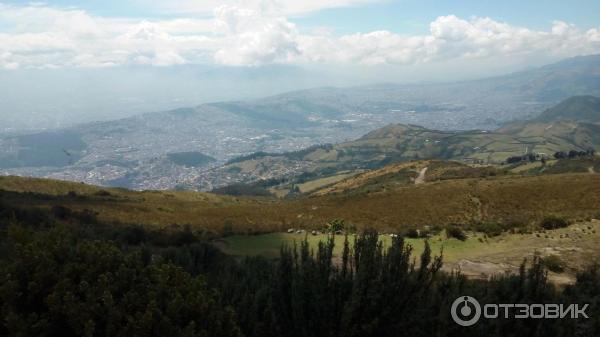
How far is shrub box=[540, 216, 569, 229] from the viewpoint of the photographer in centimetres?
2322

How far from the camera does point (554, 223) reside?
23.3 metres

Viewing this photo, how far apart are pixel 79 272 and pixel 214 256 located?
33.5 feet

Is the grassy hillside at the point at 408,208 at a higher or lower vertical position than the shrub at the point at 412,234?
lower

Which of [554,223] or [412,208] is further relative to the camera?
[412,208]

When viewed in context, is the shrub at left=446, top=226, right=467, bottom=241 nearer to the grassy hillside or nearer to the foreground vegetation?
the grassy hillside

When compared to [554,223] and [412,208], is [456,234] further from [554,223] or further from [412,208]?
[412,208]

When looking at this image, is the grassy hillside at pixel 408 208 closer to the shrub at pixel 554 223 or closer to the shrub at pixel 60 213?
the shrub at pixel 554 223

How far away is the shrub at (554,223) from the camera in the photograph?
76.2 feet

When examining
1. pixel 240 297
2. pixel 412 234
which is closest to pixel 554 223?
pixel 412 234

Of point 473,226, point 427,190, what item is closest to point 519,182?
point 427,190

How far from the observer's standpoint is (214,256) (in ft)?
56.0

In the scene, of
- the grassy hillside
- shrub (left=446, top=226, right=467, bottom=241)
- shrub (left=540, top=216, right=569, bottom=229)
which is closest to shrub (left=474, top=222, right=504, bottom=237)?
shrub (left=446, top=226, right=467, bottom=241)

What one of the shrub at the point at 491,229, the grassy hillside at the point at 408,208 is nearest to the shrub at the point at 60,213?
the grassy hillside at the point at 408,208

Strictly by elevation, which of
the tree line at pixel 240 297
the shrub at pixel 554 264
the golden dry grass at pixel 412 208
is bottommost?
the golden dry grass at pixel 412 208
